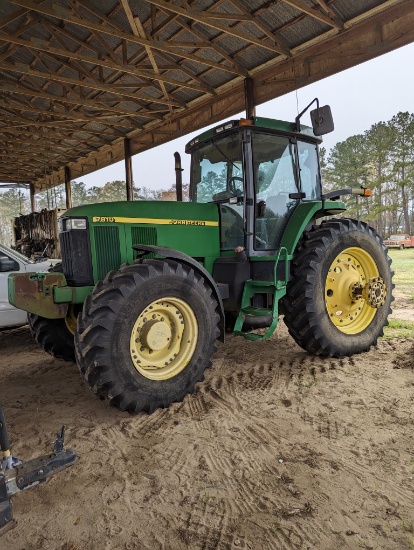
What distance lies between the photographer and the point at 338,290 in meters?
4.41

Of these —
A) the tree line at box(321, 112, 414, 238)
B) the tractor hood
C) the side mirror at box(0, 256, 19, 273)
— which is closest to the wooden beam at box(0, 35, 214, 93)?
the side mirror at box(0, 256, 19, 273)

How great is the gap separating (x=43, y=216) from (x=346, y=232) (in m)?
13.1

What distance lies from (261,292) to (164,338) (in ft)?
4.25

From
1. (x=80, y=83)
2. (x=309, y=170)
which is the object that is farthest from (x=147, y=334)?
(x=80, y=83)

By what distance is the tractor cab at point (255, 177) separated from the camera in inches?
158

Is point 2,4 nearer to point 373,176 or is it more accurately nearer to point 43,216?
point 43,216

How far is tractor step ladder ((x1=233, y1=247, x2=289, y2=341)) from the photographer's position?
3.87m

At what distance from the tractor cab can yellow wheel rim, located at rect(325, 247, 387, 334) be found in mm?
788

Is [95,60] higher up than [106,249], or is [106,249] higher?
[95,60]

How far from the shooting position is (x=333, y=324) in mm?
4215

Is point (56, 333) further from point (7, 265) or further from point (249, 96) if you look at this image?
point (249, 96)

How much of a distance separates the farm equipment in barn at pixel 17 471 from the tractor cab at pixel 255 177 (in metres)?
2.62

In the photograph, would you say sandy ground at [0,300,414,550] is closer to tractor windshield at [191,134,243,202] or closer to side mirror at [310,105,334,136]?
tractor windshield at [191,134,243,202]

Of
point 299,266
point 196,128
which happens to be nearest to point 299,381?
point 299,266
